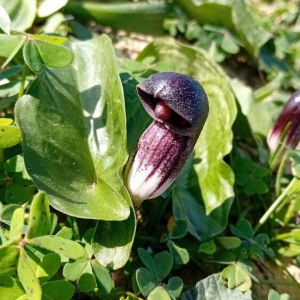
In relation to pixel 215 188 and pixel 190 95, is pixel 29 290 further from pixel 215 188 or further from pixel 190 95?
pixel 215 188

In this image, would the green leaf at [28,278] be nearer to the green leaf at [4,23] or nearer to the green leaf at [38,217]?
the green leaf at [38,217]

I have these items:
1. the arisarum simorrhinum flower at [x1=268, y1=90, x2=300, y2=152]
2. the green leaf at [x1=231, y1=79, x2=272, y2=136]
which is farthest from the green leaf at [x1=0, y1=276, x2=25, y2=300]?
the green leaf at [x1=231, y1=79, x2=272, y2=136]

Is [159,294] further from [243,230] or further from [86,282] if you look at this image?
[243,230]

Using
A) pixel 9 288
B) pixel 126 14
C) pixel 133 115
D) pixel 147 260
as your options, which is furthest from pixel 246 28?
pixel 9 288

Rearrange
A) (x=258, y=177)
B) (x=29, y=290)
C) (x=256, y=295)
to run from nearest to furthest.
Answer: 1. (x=29, y=290)
2. (x=256, y=295)
3. (x=258, y=177)

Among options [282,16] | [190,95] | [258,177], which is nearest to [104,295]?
[190,95]

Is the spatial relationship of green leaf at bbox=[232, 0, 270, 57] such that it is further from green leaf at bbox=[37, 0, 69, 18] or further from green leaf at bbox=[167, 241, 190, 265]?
green leaf at bbox=[167, 241, 190, 265]
